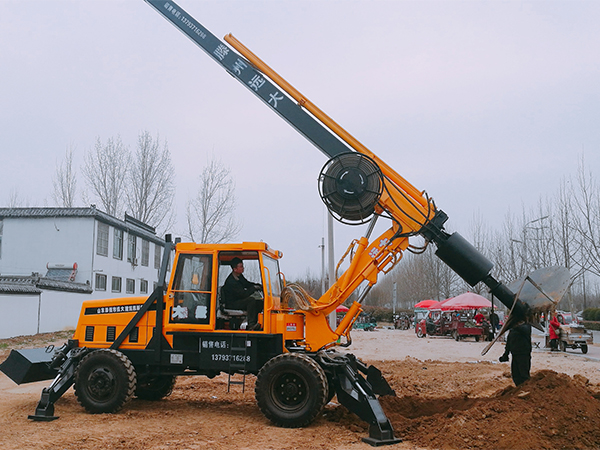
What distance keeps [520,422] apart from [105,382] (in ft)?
19.7

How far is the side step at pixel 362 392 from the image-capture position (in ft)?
24.4

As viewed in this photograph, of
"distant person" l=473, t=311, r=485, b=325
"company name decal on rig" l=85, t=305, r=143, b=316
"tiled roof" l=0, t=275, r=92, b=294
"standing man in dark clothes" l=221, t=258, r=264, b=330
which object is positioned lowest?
"distant person" l=473, t=311, r=485, b=325

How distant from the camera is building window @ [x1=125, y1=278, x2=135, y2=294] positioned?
3838 centimetres

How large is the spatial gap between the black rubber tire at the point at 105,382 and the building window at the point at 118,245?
90.3ft

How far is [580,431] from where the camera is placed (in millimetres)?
7250

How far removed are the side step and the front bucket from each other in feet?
15.2

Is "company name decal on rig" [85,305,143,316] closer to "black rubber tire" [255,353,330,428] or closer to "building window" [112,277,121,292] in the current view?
"black rubber tire" [255,353,330,428]

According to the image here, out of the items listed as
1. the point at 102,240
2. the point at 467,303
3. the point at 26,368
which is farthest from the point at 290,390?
the point at 102,240

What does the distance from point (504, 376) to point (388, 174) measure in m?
6.52

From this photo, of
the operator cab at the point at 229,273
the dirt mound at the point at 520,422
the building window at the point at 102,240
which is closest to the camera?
the dirt mound at the point at 520,422

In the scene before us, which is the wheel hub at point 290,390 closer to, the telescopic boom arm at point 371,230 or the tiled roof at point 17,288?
the telescopic boom arm at point 371,230

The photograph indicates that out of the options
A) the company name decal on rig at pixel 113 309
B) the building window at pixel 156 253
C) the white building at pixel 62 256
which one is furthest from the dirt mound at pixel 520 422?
the building window at pixel 156 253

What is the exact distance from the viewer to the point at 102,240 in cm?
3378

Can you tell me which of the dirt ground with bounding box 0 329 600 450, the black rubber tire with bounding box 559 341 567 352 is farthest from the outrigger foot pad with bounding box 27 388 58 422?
the black rubber tire with bounding box 559 341 567 352
